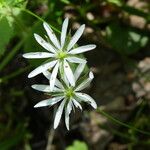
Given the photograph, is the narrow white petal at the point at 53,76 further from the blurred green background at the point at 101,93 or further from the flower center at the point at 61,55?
the blurred green background at the point at 101,93

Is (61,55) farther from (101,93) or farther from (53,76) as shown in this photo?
(101,93)

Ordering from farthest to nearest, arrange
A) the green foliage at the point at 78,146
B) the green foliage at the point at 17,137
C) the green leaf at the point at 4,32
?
the green foliage at the point at 17,137 → the green foliage at the point at 78,146 → the green leaf at the point at 4,32

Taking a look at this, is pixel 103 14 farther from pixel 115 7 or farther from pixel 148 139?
pixel 148 139

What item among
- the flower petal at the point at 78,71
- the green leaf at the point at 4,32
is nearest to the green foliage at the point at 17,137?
the green leaf at the point at 4,32

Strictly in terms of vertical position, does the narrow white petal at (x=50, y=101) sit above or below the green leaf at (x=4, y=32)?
below

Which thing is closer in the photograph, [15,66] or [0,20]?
[0,20]

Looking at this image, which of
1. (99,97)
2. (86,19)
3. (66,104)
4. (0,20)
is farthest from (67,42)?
(99,97)

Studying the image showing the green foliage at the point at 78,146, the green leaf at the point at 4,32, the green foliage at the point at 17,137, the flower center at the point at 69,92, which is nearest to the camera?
the flower center at the point at 69,92

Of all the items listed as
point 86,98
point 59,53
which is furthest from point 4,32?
point 86,98
